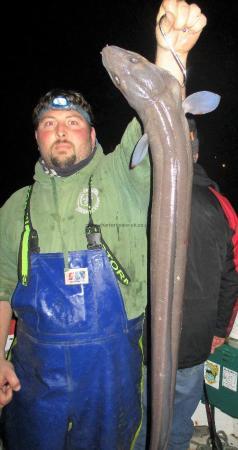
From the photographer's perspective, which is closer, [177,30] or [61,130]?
[177,30]

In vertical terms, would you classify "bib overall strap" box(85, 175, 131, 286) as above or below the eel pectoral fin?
below

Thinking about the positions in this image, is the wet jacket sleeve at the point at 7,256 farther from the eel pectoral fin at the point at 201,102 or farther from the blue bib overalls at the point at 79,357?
the eel pectoral fin at the point at 201,102

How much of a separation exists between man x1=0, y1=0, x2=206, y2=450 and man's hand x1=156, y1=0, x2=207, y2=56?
95mm

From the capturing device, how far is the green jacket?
6.66 feet

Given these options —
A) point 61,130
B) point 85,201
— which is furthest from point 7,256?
point 61,130

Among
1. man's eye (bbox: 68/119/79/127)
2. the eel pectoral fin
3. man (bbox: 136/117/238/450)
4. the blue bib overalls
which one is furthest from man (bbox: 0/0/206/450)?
man (bbox: 136/117/238/450)

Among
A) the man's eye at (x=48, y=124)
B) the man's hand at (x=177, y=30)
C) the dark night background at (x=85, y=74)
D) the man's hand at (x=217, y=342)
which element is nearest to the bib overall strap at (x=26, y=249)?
the man's eye at (x=48, y=124)

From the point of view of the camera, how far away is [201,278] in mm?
2473

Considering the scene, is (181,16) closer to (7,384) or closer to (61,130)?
(61,130)

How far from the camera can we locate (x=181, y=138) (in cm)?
156

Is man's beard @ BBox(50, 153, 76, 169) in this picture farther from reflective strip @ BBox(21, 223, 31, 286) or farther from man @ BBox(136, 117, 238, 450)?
man @ BBox(136, 117, 238, 450)

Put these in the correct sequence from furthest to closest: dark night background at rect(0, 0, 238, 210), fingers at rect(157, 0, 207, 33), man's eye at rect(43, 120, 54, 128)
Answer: dark night background at rect(0, 0, 238, 210), man's eye at rect(43, 120, 54, 128), fingers at rect(157, 0, 207, 33)

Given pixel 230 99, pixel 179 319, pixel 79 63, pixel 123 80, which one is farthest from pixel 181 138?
pixel 79 63

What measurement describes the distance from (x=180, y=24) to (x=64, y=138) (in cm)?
99
